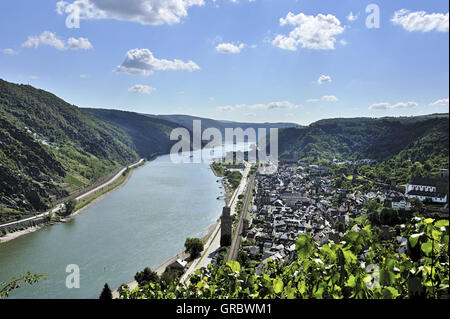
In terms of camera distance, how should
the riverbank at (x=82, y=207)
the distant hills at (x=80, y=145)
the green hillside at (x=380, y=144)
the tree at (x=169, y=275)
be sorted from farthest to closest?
the green hillside at (x=380, y=144), the distant hills at (x=80, y=145), the riverbank at (x=82, y=207), the tree at (x=169, y=275)

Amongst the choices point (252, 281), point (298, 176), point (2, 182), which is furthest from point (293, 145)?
point (252, 281)

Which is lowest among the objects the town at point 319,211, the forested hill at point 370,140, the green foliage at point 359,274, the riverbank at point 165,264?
the riverbank at point 165,264

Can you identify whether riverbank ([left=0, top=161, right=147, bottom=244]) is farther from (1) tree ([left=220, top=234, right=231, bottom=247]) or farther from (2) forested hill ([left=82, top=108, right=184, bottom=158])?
(2) forested hill ([left=82, top=108, right=184, bottom=158])

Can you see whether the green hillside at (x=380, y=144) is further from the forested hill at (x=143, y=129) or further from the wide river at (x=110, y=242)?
the forested hill at (x=143, y=129)

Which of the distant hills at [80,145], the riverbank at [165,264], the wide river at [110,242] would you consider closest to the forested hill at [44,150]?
the distant hills at [80,145]

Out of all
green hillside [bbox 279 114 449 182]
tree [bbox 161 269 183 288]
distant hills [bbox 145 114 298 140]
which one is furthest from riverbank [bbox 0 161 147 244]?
distant hills [bbox 145 114 298 140]

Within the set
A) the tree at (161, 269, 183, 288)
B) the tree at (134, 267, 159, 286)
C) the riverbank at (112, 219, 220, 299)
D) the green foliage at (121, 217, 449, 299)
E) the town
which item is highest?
the green foliage at (121, 217, 449, 299)
